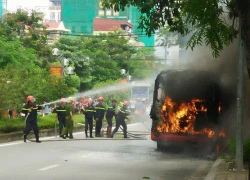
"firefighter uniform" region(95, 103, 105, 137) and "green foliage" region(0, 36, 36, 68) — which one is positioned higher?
"green foliage" region(0, 36, 36, 68)

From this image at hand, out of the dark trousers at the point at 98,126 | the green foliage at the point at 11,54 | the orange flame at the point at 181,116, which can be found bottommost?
the dark trousers at the point at 98,126

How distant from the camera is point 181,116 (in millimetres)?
22938

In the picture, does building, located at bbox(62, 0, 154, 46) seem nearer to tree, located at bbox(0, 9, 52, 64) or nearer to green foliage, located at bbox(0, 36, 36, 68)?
tree, located at bbox(0, 9, 52, 64)

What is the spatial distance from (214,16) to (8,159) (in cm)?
977

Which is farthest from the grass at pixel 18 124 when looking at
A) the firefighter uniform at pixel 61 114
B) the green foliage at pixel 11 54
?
the green foliage at pixel 11 54

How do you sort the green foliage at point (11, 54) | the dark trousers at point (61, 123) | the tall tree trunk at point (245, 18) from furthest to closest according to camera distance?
the green foliage at point (11, 54), the dark trousers at point (61, 123), the tall tree trunk at point (245, 18)

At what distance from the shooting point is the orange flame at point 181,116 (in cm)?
2258

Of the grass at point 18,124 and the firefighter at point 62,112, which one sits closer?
the grass at point 18,124

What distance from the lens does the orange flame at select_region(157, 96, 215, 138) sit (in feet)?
74.1

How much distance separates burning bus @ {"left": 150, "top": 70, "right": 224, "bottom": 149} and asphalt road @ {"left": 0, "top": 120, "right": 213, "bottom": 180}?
2.25ft

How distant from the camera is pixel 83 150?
74.1ft

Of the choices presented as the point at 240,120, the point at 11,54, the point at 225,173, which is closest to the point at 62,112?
the point at 11,54

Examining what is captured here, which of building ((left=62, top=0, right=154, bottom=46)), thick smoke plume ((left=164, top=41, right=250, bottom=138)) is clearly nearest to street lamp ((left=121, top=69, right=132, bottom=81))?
thick smoke plume ((left=164, top=41, right=250, bottom=138))

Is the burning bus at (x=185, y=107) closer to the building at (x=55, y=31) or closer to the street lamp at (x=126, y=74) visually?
the building at (x=55, y=31)
